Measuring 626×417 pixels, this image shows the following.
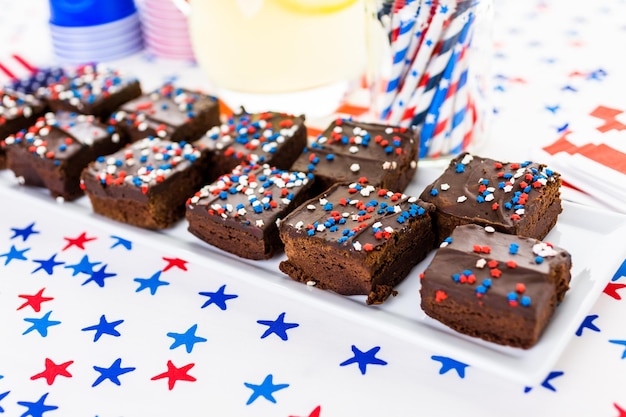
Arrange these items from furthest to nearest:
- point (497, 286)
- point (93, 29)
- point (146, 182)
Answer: point (93, 29) < point (146, 182) < point (497, 286)

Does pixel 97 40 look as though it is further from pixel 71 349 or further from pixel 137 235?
pixel 71 349

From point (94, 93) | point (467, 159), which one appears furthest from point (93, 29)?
point (467, 159)

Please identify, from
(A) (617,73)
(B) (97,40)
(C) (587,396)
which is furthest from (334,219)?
(B) (97,40)

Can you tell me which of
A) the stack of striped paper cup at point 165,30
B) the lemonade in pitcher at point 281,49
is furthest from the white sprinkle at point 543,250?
the stack of striped paper cup at point 165,30

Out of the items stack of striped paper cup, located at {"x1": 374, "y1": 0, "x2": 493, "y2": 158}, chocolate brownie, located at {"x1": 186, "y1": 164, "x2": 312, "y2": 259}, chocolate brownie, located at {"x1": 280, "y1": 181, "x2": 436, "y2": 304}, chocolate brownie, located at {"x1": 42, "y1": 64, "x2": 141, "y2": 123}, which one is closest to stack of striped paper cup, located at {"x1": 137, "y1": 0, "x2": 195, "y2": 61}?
chocolate brownie, located at {"x1": 42, "y1": 64, "x2": 141, "y2": 123}

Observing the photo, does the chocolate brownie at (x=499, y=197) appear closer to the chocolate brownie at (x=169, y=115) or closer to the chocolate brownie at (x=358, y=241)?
the chocolate brownie at (x=358, y=241)

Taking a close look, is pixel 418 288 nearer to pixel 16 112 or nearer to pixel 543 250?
pixel 543 250

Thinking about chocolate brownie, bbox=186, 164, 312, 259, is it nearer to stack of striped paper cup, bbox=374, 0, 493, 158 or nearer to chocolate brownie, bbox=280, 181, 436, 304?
chocolate brownie, bbox=280, 181, 436, 304
